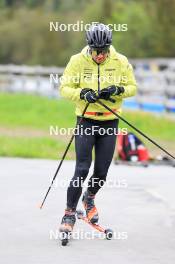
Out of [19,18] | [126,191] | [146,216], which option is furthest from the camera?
[19,18]

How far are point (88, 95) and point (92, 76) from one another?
11.3 inches

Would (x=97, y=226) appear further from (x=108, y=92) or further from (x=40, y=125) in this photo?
(x=40, y=125)

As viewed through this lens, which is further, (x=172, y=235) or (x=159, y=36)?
(x=159, y=36)

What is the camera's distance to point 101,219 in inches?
352

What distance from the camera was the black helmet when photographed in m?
7.50

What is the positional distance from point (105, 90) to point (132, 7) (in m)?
65.1

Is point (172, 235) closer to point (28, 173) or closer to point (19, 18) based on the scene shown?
point (28, 173)

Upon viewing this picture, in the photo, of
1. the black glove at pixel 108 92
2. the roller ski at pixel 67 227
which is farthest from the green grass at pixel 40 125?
the black glove at pixel 108 92

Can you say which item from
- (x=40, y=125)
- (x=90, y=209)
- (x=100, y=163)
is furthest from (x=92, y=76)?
(x=40, y=125)

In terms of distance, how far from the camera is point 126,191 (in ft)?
37.2

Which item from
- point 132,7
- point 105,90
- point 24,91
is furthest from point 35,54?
point 105,90

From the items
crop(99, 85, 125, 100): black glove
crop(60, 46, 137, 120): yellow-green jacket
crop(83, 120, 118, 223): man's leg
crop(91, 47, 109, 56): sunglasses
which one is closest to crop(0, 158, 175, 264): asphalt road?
crop(83, 120, 118, 223): man's leg

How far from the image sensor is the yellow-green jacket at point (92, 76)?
7.67 m

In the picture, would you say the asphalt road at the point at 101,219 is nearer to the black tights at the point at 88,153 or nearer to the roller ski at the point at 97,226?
the roller ski at the point at 97,226
